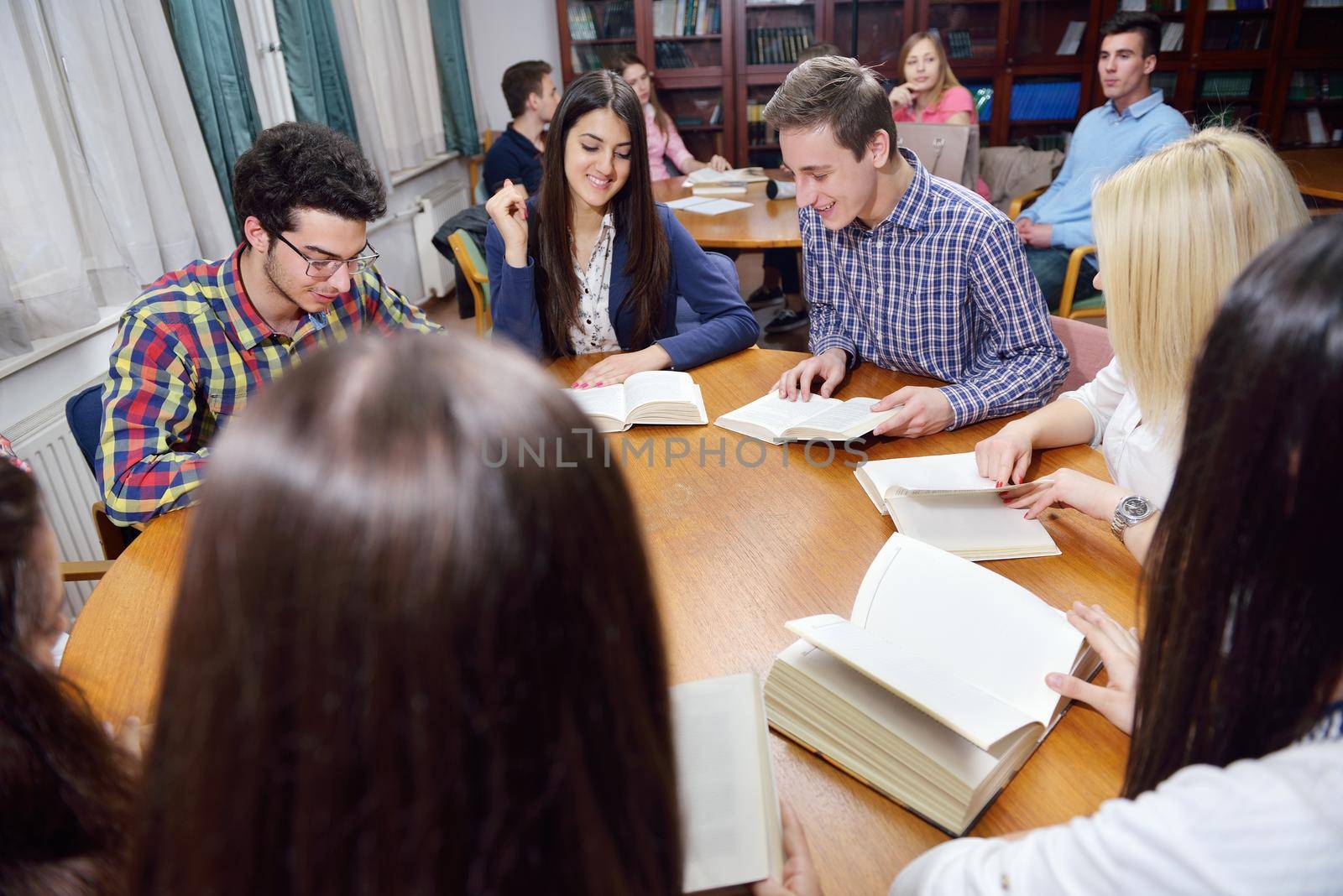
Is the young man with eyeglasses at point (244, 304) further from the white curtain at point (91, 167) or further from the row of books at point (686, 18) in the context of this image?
the row of books at point (686, 18)

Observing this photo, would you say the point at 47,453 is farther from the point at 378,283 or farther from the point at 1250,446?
the point at 1250,446

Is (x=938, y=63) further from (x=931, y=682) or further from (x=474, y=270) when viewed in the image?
(x=931, y=682)

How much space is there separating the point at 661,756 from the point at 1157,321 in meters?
1.03

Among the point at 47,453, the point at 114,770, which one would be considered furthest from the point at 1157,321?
the point at 47,453

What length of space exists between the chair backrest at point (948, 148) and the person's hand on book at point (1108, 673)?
10.1 feet

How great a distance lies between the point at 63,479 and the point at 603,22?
4.45 meters

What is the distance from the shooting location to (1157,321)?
3.80 ft

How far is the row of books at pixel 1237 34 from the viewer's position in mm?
5094

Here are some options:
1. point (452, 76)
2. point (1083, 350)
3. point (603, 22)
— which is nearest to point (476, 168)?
point (452, 76)

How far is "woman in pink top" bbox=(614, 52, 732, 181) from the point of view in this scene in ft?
15.9

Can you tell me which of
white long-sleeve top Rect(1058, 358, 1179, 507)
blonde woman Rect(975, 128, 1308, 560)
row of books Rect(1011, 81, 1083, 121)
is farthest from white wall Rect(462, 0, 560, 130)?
blonde woman Rect(975, 128, 1308, 560)

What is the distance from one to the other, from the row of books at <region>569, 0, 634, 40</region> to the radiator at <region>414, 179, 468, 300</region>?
1.28 metres

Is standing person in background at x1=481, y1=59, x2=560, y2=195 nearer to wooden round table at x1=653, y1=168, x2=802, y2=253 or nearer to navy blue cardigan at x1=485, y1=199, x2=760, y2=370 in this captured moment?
wooden round table at x1=653, y1=168, x2=802, y2=253

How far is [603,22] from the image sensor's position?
5395 mm
